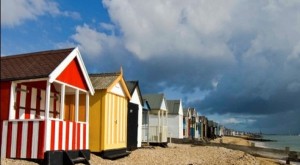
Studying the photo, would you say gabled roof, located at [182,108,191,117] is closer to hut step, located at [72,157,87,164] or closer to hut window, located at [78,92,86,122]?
hut window, located at [78,92,86,122]

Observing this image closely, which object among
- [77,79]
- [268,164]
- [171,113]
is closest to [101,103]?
[77,79]

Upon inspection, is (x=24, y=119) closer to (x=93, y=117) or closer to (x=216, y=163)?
(x=93, y=117)

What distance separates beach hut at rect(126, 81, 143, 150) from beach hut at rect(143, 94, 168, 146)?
418cm

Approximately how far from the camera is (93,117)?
18125 mm

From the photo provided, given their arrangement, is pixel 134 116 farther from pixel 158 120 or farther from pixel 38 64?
pixel 38 64

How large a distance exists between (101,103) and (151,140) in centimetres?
1376

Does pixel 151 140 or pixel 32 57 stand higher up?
pixel 32 57

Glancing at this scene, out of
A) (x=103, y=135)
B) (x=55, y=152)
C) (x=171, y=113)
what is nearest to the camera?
(x=55, y=152)

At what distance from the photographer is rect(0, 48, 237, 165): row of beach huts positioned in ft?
41.7

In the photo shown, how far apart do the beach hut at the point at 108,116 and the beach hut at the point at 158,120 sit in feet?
35.7

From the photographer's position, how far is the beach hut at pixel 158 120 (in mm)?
31266

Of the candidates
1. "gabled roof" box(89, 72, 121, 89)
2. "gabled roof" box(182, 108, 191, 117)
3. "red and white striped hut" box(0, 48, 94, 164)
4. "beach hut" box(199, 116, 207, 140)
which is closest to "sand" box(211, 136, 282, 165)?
"beach hut" box(199, 116, 207, 140)

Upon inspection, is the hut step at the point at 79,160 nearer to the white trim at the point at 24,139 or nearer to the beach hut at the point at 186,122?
the white trim at the point at 24,139

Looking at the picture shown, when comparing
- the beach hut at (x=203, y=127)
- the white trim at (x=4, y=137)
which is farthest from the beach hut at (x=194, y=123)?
the white trim at (x=4, y=137)
